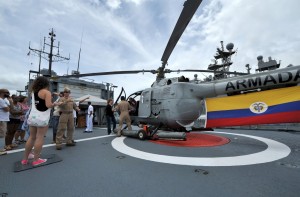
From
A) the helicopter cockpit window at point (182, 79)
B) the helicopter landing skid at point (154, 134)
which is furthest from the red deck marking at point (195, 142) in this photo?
the helicopter cockpit window at point (182, 79)

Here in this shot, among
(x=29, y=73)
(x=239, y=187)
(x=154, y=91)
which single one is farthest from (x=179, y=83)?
(x=29, y=73)

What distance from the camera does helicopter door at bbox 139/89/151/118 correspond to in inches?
242

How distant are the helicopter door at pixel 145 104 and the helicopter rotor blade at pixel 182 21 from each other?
1.92 metres

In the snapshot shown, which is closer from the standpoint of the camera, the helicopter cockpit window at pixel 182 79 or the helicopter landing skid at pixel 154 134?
the helicopter landing skid at pixel 154 134

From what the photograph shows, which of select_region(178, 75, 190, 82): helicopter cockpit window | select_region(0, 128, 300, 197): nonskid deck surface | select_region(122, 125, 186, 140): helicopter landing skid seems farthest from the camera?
select_region(178, 75, 190, 82): helicopter cockpit window

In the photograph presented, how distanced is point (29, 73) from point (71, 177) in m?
13.8

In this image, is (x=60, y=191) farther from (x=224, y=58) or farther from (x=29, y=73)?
(x=224, y=58)

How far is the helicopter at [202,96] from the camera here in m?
3.88

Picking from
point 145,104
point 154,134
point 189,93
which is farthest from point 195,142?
point 145,104

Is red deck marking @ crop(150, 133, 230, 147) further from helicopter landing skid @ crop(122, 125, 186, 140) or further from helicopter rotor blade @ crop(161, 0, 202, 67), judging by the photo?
helicopter rotor blade @ crop(161, 0, 202, 67)

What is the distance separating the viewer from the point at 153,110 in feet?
19.6

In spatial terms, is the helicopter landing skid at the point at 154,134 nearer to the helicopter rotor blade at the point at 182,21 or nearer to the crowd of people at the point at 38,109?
the crowd of people at the point at 38,109

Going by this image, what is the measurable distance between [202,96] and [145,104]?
88.5 inches

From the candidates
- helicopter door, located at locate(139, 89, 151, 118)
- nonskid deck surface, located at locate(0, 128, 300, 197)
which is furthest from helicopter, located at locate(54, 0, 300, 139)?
nonskid deck surface, located at locate(0, 128, 300, 197)
